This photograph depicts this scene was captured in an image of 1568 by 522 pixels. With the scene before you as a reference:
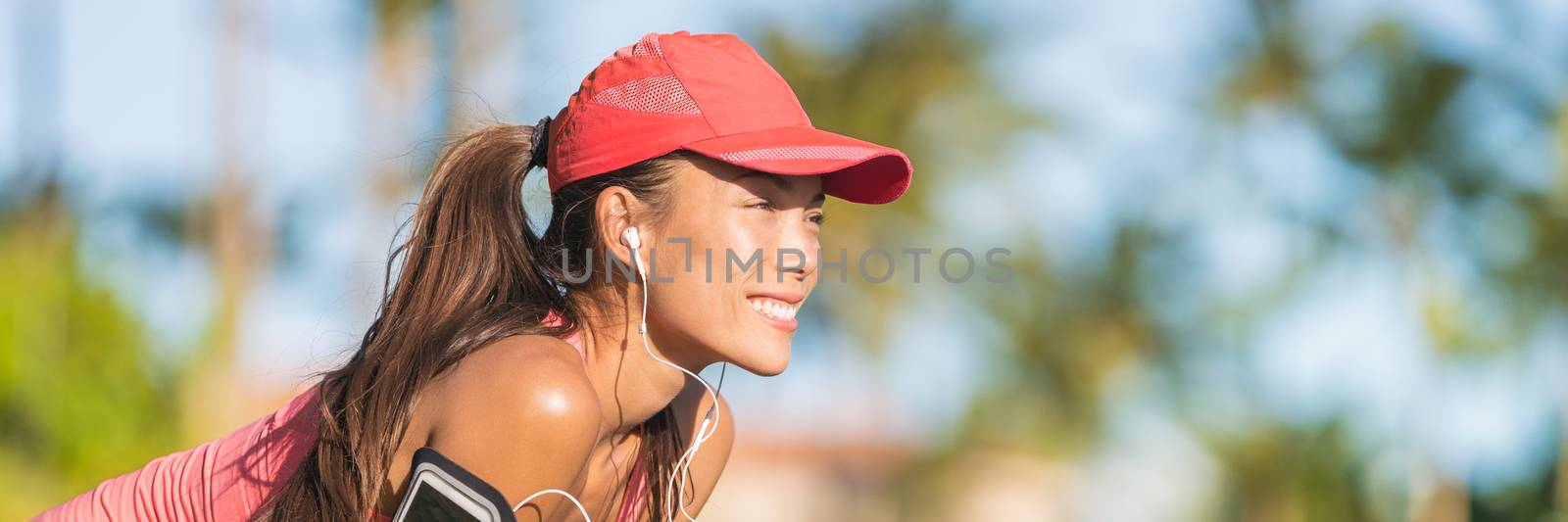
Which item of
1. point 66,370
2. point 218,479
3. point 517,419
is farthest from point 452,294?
point 66,370

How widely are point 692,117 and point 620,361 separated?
0.58 metres

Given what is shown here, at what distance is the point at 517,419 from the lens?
3.11 m

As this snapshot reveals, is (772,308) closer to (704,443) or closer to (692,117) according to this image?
(692,117)

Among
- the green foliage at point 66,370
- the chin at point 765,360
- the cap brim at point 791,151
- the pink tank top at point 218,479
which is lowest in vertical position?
the green foliage at point 66,370

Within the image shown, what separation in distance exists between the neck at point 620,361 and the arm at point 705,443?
1.89ft

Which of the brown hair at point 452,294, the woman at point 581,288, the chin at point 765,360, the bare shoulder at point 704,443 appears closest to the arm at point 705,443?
the bare shoulder at point 704,443

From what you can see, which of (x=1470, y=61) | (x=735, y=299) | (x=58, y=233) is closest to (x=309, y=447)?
(x=735, y=299)

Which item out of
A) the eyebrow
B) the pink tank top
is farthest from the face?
the pink tank top

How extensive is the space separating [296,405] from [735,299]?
3.50ft

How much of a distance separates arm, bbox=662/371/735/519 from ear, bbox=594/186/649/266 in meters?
0.73

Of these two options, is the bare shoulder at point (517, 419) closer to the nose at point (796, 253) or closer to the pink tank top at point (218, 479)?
the pink tank top at point (218, 479)

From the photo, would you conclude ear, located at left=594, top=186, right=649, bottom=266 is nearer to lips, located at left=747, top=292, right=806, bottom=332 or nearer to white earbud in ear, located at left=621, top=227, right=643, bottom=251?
white earbud in ear, located at left=621, top=227, right=643, bottom=251

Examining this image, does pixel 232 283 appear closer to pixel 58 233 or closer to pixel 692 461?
pixel 58 233

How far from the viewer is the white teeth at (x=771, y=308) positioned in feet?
11.8
